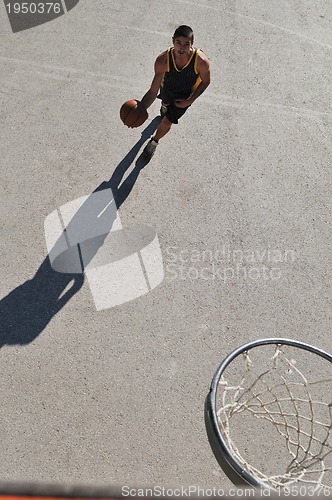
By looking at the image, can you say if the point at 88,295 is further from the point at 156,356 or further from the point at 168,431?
the point at 168,431

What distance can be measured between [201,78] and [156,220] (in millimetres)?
1542

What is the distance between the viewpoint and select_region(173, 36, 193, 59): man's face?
5789mm

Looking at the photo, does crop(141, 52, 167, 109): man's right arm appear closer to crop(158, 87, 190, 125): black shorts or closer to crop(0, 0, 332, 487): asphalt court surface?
crop(158, 87, 190, 125): black shorts

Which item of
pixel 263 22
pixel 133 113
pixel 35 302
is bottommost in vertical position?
pixel 35 302

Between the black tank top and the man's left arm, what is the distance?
Result: 0.05m

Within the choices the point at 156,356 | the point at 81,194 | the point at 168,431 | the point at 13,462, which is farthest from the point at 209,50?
the point at 13,462

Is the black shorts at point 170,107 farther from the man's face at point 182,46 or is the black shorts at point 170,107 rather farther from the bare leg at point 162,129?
the man's face at point 182,46

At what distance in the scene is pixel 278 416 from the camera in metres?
5.55

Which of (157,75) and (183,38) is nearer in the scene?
(183,38)

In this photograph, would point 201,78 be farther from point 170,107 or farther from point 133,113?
point 133,113

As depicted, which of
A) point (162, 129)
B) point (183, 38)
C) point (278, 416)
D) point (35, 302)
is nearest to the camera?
point (278, 416)

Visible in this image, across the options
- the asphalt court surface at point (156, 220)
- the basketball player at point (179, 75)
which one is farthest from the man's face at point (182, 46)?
the asphalt court surface at point (156, 220)

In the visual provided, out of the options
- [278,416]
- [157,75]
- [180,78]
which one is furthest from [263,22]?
[278,416]

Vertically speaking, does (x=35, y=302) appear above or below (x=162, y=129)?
below
